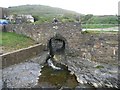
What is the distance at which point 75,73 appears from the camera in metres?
24.1

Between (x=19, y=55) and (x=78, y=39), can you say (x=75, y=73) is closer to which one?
(x=19, y=55)

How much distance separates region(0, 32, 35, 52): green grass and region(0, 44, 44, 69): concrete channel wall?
1.00m

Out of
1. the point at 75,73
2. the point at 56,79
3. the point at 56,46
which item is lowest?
the point at 56,79

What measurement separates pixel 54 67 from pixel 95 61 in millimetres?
4955

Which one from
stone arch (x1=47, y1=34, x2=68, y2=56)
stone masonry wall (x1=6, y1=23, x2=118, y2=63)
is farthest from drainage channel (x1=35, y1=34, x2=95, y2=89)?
stone arch (x1=47, y1=34, x2=68, y2=56)

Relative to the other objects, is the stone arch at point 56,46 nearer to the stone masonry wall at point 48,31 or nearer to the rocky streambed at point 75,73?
the stone masonry wall at point 48,31

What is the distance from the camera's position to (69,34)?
31.1 meters

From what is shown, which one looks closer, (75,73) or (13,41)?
(75,73)

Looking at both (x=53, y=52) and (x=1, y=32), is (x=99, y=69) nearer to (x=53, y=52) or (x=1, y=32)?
(x=53, y=52)

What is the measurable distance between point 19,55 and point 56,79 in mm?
5637

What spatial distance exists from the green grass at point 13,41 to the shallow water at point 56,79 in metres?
4.30

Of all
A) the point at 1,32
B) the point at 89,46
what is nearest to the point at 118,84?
the point at 89,46

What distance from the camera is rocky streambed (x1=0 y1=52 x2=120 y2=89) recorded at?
20.5 metres

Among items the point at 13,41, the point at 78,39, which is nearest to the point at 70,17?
the point at 78,39
